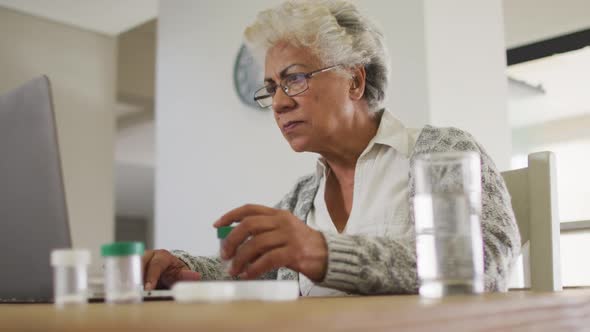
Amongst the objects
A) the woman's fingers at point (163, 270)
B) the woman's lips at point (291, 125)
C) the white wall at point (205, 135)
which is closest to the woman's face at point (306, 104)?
the woman's lips at point (291, 125)

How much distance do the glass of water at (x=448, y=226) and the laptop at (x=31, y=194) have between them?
0.38 meters

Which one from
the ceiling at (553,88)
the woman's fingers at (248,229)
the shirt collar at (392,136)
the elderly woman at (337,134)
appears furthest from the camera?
the ceiling at (553,88)

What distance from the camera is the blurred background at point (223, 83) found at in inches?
104

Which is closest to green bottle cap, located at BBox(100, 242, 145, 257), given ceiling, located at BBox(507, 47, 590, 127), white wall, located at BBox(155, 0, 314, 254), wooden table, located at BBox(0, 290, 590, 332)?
wooden table, located at BBox(0, 290, 590, 332)

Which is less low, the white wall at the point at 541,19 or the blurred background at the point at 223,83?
the white wall at the point at 541,19

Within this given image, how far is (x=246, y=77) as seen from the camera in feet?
10.8

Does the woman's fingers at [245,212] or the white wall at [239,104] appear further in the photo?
the white wall at [239,104]

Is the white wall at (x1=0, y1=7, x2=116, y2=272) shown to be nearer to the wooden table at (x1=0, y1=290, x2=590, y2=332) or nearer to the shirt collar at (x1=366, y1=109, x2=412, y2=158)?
the shirt collar at (x1=366, y1=109, x2=412, y2=158)

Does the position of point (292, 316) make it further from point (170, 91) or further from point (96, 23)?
point (96, 23)

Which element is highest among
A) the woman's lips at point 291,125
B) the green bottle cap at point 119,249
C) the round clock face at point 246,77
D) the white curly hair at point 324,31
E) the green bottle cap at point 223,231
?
the round clock face at point 246,77

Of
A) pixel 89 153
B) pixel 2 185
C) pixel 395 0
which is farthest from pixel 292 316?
pixel 89 153

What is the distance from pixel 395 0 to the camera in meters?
2.68

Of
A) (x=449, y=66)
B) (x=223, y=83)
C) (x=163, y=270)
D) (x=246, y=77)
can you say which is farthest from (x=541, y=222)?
(x=223, y=83)

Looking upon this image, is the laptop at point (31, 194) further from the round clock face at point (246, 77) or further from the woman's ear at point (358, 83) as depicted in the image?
the round clock face at point (246, 77)
